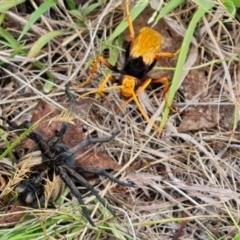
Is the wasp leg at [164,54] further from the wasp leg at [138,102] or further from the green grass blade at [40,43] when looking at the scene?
the green grass blade at [40,43]

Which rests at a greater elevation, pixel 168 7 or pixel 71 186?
pixel 168 7

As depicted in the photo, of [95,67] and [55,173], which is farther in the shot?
[95,67]

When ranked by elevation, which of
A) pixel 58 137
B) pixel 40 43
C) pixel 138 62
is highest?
pixel 40 43

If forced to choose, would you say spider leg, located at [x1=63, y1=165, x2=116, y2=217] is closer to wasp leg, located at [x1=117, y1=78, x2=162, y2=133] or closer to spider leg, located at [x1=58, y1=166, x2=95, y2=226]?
spider leg, located at [x1=58, y1=166, x2=95, y2=226]

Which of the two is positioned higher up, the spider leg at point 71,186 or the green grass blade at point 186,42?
the green grass blade at point 186,42

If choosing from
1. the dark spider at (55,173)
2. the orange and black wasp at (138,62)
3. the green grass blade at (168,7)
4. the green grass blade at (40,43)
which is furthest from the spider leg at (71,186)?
the green grass blade at (168,7)

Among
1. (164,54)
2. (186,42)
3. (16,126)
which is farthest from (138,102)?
(16,126)

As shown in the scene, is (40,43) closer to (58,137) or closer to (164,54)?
(58,137)
